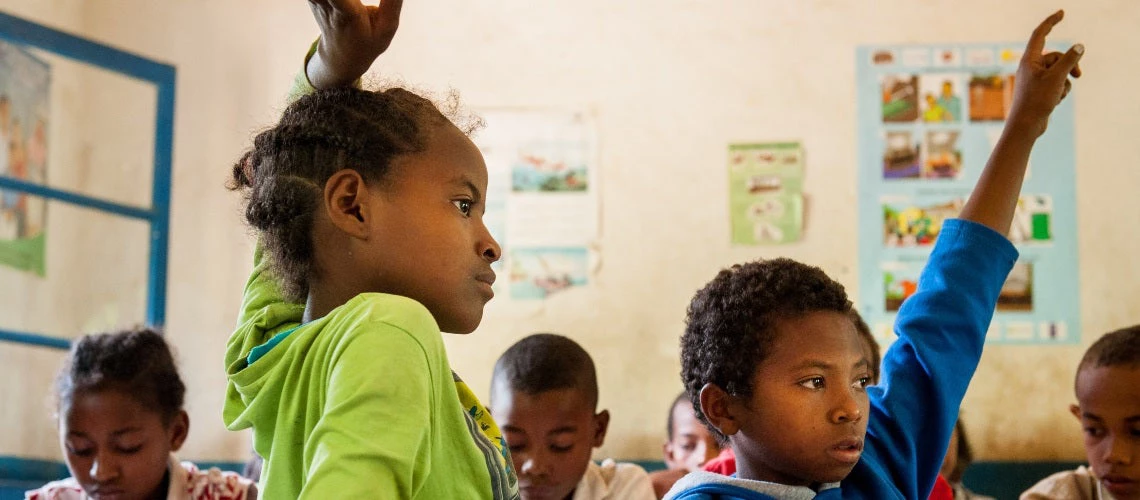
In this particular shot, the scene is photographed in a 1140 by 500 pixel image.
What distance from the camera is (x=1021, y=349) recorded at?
13.5 ft

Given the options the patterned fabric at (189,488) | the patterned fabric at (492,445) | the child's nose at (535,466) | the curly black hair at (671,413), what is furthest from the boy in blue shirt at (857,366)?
the curly black hair at (671,413)

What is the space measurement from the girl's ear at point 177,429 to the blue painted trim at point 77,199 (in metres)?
1.37

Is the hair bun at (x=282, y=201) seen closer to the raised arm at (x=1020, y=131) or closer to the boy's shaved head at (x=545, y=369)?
the raised arm at (x=1020, y=131)

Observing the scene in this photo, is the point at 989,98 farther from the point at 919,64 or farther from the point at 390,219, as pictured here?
the point at 390,219

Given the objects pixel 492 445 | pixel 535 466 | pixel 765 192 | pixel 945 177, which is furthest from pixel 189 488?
pixel 945 177

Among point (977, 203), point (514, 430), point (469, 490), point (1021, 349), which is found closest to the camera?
point (469, 490)

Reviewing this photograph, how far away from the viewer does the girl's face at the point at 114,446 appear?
2.56 m

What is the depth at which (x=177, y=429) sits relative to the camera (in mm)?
2756

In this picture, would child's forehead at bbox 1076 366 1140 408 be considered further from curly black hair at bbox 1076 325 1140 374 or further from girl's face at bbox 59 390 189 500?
girl's face at bbox 59 390 189 500

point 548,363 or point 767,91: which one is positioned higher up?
point 767,91

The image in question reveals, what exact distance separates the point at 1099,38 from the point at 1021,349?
1134mm

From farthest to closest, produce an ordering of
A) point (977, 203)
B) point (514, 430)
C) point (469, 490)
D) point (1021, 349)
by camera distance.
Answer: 1. point (1021, 349)
2. point (514, 430)
3. point (977, 203)
4. point (469, 490)

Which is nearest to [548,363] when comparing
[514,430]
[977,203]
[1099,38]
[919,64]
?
[514,430]

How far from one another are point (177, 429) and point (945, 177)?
275cm
